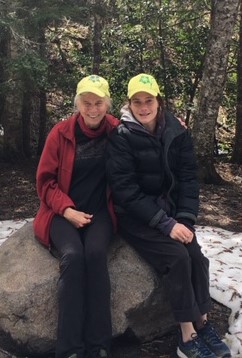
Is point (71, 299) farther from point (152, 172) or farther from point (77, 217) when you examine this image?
point (152, 172)

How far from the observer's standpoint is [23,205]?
793 centimetres

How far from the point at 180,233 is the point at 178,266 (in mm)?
248

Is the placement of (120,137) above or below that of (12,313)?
above

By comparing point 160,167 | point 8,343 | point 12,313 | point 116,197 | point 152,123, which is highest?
point 152,123

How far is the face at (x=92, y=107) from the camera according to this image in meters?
3.78

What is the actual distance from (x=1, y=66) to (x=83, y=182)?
526 cm

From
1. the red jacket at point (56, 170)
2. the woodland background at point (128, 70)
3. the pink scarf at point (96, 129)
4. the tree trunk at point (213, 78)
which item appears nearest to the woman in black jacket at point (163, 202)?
the pink scarf at point (96, 129)

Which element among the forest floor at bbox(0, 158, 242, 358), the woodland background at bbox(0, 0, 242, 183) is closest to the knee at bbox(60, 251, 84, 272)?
the forest floor at bbox(0, 158, 242, 358)

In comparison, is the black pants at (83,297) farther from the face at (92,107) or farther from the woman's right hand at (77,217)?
the face at (92,107)

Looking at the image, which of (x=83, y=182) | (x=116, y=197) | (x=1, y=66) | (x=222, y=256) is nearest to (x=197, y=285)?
(x=116, y=197)

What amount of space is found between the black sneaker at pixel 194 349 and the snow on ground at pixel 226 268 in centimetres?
29

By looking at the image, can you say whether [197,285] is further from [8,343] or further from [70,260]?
[8,343]

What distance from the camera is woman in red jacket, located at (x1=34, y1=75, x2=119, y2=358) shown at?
3.45 meters

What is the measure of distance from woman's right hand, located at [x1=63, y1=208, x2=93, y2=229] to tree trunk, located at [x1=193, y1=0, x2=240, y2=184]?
525cm
